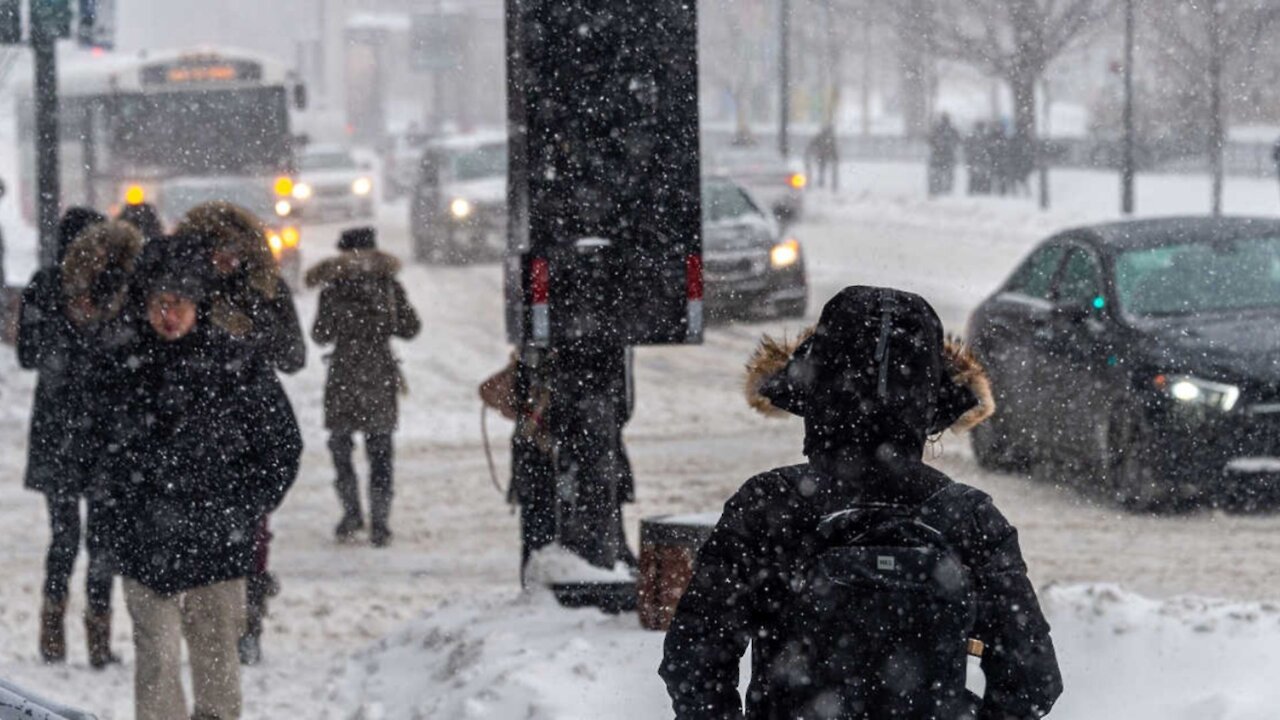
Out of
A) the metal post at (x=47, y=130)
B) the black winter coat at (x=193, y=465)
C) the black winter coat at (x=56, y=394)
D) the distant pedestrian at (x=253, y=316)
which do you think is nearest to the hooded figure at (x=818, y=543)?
the black winter coat at (x=193, y=465)

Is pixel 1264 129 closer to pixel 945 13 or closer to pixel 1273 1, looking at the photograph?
pixel 945 13

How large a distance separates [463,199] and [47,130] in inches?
488

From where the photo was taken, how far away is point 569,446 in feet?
24.2

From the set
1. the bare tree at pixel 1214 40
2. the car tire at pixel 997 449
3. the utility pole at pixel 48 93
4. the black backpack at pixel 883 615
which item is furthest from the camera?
the bare tree at pixel 1214 40

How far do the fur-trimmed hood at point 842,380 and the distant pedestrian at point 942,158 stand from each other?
124 feet

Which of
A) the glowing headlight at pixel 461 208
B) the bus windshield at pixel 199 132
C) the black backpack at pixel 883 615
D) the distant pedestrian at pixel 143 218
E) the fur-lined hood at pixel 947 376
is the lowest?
the glowing headlight at pixel 461 208

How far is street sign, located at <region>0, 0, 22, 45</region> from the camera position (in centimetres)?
1648

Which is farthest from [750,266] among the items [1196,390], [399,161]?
[399,161]

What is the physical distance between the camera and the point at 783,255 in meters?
20.7

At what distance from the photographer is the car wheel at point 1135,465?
1015cm

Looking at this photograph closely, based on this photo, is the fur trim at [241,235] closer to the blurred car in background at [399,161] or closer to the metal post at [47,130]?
the metal post at [47,130]

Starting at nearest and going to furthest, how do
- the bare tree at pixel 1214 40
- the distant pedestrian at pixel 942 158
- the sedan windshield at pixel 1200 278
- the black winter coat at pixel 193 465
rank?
the black winter coat at pixel 193 465 < the sedan windshield at pixel 1200 278 < the bare tree at pixel 1214 40 < the distant pedestrian at pixel 942 158

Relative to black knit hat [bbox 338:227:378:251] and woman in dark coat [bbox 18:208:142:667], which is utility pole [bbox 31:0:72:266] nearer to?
black knit hat [bbox 338:227:378:251]

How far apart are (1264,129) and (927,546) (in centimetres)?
5101
